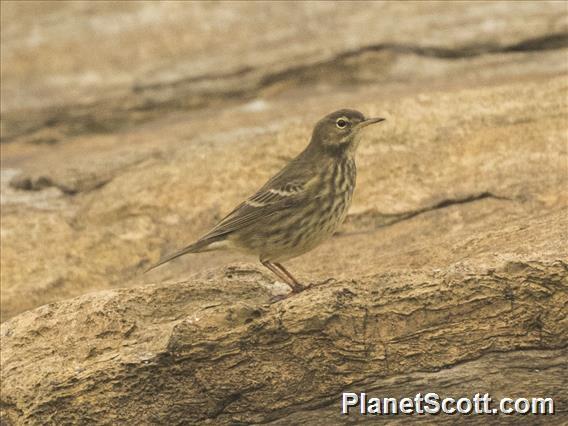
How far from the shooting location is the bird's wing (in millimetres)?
9906

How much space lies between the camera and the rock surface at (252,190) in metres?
8.30

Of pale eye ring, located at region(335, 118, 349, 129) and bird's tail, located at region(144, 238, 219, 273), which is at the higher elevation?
pale eye ring, located at region(335, 118, 349, 129)

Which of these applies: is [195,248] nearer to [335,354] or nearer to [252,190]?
[335,354]

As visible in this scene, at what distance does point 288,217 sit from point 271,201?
0.27 m

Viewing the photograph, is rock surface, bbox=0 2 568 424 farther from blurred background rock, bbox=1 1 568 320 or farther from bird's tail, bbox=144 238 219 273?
bird's tail, bbox=144 238 219 273

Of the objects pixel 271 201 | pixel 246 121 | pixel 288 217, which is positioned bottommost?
pixel 288 217

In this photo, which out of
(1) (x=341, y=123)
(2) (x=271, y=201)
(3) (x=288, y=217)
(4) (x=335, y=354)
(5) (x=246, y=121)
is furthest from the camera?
(5) (x=246, y=121)

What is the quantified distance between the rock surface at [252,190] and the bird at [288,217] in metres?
0.28

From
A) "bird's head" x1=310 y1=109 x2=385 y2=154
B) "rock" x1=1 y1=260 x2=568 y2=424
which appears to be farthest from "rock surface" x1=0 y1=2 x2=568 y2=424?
"bird's head" x1=310 y1=109 x2=385 y2=154

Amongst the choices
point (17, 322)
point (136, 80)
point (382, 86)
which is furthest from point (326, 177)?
point (136, 80)

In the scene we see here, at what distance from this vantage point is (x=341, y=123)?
1046cm

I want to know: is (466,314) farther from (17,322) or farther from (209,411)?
(17,322)

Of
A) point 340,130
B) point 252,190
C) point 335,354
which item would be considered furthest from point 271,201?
point 252,190

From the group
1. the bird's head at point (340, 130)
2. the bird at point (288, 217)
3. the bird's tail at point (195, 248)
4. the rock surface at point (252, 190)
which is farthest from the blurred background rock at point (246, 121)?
the bird's head at point (340, 130)
